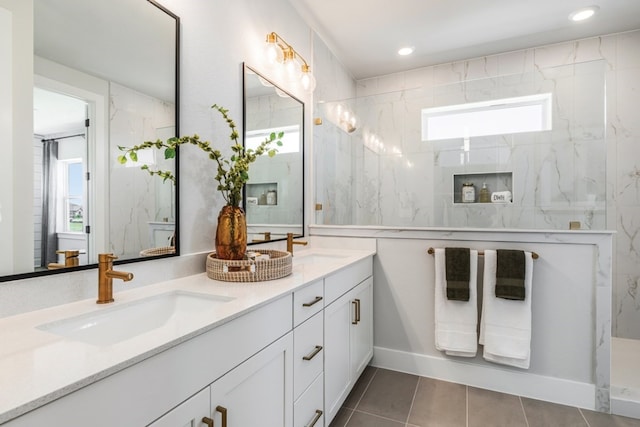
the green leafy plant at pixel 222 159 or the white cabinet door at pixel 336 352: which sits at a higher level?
the green leafy plant at pixel 222 159

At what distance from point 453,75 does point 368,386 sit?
295cm

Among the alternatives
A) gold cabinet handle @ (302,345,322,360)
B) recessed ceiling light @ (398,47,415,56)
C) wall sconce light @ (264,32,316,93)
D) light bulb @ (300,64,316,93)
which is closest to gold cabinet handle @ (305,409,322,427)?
gold cabinet handle @ (302,345,322,360)

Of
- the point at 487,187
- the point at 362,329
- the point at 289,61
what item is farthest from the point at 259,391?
the point at 487,187

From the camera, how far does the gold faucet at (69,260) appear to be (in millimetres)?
999

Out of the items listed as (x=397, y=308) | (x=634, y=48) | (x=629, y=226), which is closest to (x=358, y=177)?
(x=397, y=308)

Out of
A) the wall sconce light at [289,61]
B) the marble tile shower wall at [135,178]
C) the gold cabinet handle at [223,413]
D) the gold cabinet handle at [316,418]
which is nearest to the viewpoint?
the gold cabinet handle at [223,413]

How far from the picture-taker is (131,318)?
106 cm

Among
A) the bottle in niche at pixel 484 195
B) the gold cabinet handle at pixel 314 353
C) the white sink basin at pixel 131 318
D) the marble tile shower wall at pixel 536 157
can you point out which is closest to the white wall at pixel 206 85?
the white sink basin at pixel 131 318

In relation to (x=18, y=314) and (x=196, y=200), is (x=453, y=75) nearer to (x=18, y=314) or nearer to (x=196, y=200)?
(x=196, y=200)

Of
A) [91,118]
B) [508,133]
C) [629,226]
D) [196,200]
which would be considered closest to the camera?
[91,118]

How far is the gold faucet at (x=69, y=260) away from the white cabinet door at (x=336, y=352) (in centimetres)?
99

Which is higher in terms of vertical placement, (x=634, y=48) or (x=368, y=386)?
(x=634, y=48)

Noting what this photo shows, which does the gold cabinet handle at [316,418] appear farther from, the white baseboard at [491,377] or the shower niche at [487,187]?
the shower niche at [487,187]

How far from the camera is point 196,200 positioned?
1505 millimetres
